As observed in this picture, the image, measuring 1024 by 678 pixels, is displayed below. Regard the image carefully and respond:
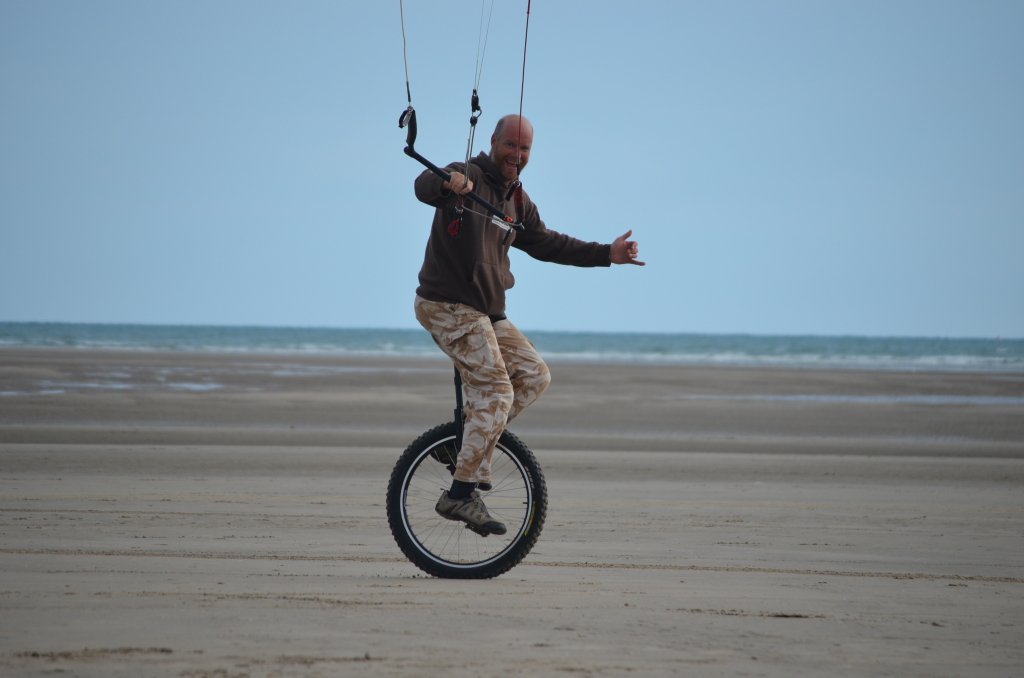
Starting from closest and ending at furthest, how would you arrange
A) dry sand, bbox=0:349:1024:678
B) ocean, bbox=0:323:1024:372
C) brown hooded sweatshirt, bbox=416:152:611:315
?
dry sand, bbox=0:349:1024:678 → brown hooded sweatshirt, bbox=416:152:611:315 → ocean, bbox=0:323:1024:372

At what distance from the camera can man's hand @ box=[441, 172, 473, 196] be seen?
3572mm

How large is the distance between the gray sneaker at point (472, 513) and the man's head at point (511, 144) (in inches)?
63.0

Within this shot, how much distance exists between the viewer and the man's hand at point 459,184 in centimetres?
357

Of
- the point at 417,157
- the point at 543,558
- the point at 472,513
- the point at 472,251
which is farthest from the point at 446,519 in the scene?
the point at 417,157

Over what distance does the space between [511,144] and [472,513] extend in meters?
1.80

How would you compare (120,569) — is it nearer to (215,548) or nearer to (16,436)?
(215,548)

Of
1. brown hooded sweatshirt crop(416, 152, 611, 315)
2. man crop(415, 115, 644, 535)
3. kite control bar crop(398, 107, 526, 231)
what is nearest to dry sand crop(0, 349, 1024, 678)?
man crop(415, 115, 644, 535)

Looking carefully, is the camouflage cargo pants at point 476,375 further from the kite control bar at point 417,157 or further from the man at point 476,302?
the kite control bar at point 417,157

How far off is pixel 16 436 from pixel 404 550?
8.28 metres

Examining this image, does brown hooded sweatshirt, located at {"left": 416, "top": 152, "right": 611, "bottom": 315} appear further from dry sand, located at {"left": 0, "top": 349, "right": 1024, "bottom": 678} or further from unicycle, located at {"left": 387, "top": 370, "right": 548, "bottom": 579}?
dry sand, located at {"left": 0, "top": 349, "right": 1024, "bottom": 678}

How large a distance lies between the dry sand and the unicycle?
15 centimetres

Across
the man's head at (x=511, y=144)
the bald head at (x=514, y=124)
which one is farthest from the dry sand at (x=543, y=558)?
the bald head at (x=514, y=124)

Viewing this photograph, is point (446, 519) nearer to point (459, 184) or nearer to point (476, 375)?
point (476, 375)

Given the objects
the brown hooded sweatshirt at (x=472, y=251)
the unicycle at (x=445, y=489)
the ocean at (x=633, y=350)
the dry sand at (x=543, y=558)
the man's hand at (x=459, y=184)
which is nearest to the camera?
the dry sand at (x=543, y=558)
